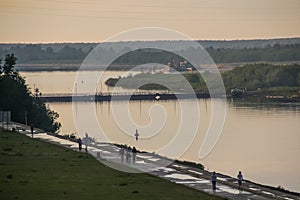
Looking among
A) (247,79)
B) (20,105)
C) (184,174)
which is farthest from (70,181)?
(247,79)

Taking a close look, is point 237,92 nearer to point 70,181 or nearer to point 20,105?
point 20,105

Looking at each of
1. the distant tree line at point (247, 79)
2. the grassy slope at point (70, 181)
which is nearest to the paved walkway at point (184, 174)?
the grassy slope at point (70, 181)

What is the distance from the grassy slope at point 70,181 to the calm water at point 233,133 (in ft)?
18.5

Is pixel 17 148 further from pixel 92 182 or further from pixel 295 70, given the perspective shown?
pixel 295 70

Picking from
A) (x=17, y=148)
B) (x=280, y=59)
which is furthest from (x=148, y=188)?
(x=280, y=59)

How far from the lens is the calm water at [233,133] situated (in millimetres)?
28263

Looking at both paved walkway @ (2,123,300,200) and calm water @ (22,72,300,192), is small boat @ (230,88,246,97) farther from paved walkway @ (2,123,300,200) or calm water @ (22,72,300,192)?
paved walkway @ (2,123,300,200)

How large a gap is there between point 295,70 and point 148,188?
6386 centimetres

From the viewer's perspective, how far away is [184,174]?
21.4m

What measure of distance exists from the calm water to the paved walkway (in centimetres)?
314

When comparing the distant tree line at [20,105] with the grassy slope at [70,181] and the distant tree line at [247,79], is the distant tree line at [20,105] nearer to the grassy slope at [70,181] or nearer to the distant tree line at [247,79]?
the grassy slope at [70,181]

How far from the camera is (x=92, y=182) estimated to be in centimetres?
1873

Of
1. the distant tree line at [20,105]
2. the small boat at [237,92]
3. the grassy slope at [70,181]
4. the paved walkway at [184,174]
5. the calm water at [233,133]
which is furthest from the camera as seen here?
the small boat at [237,92]

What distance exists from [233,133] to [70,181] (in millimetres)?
22302
